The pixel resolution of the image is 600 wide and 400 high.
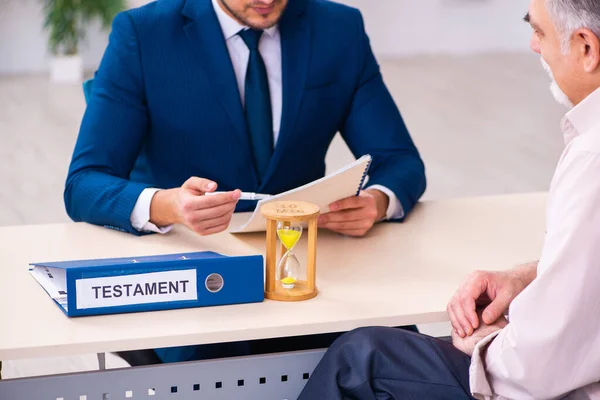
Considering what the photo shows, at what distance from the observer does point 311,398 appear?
1767mm

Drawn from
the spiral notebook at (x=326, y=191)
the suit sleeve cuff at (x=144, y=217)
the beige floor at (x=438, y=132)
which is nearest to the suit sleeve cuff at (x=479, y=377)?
the spiral notebook at (x=326, y=191)

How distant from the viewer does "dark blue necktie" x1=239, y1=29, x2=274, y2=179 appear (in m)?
2.64

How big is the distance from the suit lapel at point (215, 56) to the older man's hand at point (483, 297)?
3.11 ft

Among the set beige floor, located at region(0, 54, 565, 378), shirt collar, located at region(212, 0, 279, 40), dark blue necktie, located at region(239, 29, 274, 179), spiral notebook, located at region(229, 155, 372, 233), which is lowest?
beige floor, located at region(0, 54, 565, 378)

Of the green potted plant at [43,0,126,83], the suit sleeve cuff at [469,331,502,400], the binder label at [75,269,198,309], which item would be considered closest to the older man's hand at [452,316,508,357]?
the suit sleeve cuff at [469,331,502,400]

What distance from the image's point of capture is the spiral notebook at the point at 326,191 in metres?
2.07

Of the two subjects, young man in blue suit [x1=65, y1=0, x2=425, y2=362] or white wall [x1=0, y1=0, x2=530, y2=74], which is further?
white wall [x1=0, y1=0, x2=530, y2=74]

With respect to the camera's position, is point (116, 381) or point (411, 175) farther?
point (411, 175)

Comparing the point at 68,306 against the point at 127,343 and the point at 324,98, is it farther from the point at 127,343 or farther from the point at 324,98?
the point at 324,98

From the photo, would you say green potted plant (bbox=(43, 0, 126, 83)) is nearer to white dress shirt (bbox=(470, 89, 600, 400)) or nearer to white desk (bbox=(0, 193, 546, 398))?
white desk (bbox=(0, 193, 546, 398))

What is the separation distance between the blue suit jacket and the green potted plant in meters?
6.21

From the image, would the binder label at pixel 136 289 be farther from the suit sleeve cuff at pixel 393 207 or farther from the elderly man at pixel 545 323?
the suit sleeve cuff at pixel 393 207

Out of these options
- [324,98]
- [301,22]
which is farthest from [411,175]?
[301,22]

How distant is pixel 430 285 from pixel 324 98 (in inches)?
35.1
